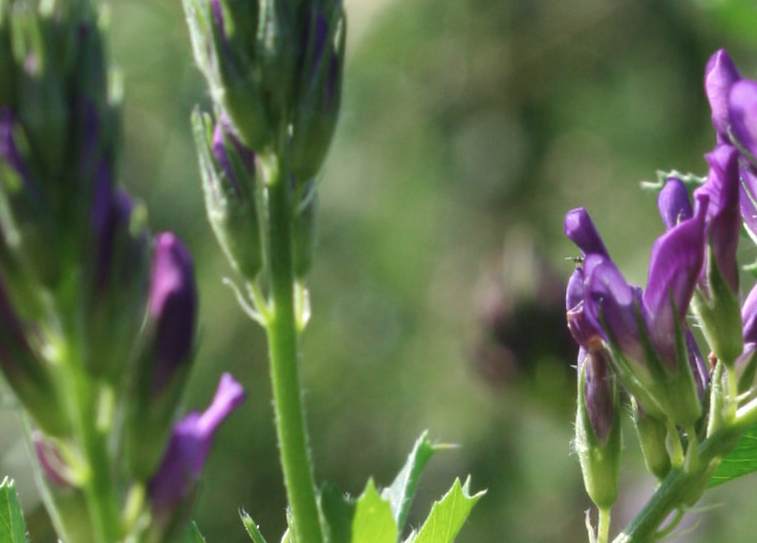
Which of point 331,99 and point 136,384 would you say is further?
point 331,99

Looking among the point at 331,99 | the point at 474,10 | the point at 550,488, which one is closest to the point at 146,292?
the point at 331,99

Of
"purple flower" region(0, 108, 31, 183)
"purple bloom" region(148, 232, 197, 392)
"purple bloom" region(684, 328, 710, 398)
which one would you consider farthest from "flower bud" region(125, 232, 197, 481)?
"purple bloom" region(684, 328, 710, 398)

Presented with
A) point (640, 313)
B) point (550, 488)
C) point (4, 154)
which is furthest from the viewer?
point (550, 488)

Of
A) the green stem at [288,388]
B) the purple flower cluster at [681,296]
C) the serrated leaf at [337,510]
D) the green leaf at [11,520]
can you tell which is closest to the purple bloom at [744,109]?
the purple flower cluster at [681,296]

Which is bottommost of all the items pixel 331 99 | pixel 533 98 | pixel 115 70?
pixel 533 98

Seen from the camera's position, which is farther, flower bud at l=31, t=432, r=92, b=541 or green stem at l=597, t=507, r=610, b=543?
green stem at l=597, t=507, r=610, b=543

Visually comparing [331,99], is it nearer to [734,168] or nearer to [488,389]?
[734,168]

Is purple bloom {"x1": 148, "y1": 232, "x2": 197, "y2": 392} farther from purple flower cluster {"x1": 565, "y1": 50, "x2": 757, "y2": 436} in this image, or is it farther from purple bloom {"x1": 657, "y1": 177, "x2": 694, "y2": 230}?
purple bloom {"x1": 657, "y1": 177, "x2": 694, "y2": 230}
